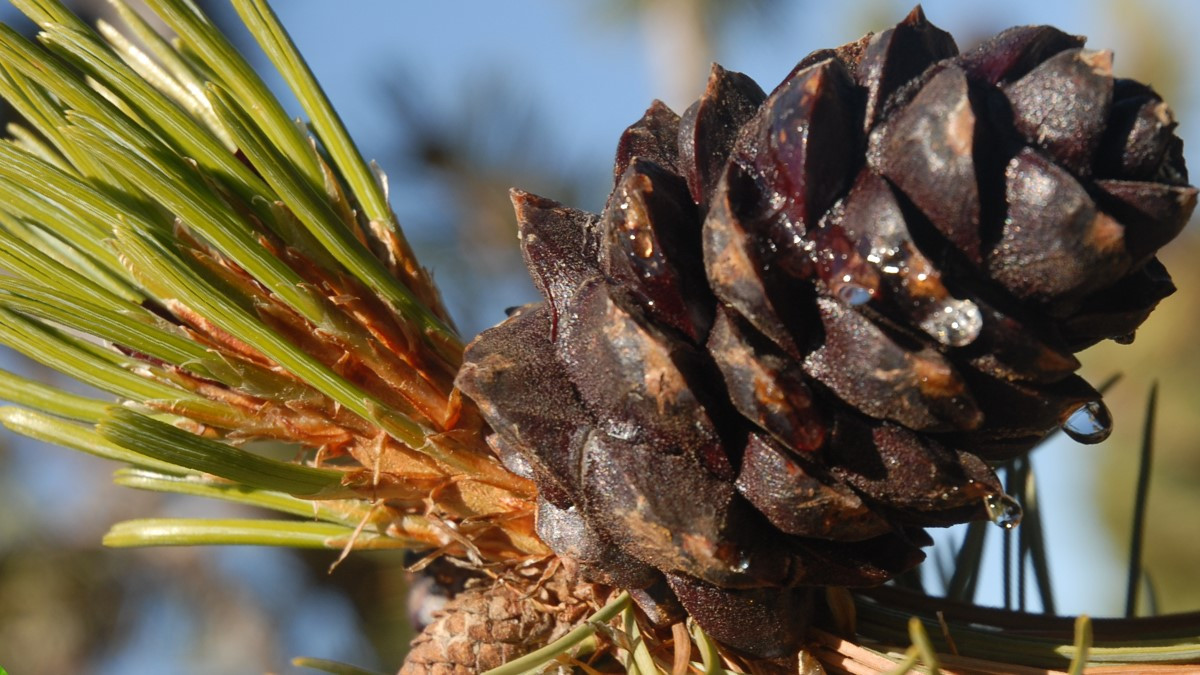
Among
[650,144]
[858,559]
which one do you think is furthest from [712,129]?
[858,559]

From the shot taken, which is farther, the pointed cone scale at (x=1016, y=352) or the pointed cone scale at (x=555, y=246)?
the pointed cone scale at (x=555, y=246)

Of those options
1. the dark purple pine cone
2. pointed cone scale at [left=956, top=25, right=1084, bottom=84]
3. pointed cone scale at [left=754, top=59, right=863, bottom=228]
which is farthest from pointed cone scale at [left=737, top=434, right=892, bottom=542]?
pointed cone scale at [left=956, top=25, right=1084, bottom=84]

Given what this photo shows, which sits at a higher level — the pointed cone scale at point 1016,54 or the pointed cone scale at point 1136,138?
the pointed cone scale at point 1016,54

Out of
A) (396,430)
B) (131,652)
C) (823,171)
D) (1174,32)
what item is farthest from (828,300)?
(1174,32)

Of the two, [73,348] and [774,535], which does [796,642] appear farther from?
[73,348]

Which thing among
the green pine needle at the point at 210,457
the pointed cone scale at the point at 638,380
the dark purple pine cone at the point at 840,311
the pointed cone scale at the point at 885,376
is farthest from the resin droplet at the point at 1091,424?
the green pine needle at the point at 210,457

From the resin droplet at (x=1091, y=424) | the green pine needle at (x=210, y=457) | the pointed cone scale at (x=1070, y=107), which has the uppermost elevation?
the pointed cone scale at (x=1070, y=107)

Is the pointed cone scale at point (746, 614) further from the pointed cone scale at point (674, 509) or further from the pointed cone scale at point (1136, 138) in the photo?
the pointed cone scale at point (1136, 138)
